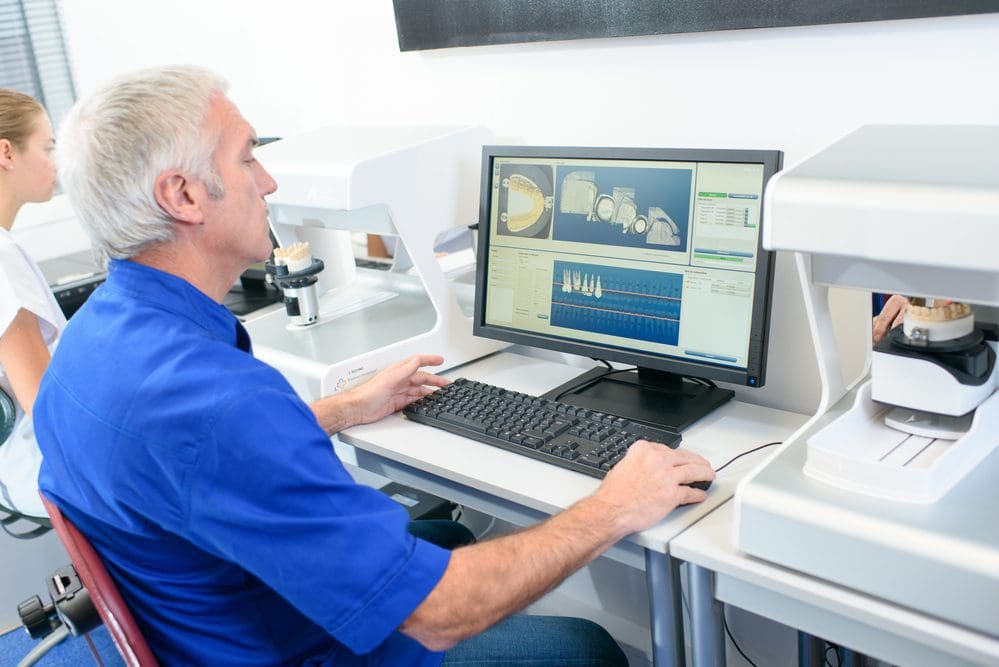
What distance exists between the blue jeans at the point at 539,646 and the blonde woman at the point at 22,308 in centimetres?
106

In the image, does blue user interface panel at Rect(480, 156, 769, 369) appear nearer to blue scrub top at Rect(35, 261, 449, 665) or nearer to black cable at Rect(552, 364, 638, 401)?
black cable at Rect(552, 364, 638, 401)

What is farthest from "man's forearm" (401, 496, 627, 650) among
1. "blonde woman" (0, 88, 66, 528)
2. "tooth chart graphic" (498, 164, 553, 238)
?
"blonde woman" (0, 88, 66, 528)

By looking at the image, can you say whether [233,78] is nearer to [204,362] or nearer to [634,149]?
[634,149]

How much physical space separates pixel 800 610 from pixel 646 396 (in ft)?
1.98

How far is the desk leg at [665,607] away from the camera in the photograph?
1.24 m

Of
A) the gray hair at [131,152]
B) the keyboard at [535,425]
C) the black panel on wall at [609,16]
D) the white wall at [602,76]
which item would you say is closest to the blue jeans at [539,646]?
the keyboard at [535,425]

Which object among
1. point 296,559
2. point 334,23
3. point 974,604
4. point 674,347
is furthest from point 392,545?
point 334,23

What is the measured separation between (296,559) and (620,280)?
2.74 feet

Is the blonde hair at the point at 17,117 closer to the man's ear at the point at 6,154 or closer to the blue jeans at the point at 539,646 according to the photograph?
the man's ear at the point at 6,154

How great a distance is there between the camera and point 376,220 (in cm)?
185

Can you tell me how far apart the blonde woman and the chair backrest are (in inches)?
35.2

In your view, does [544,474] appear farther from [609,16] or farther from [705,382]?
[609,16]

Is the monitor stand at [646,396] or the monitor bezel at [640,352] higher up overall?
the monitor bezel at [640,352]

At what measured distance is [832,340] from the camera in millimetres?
1295
